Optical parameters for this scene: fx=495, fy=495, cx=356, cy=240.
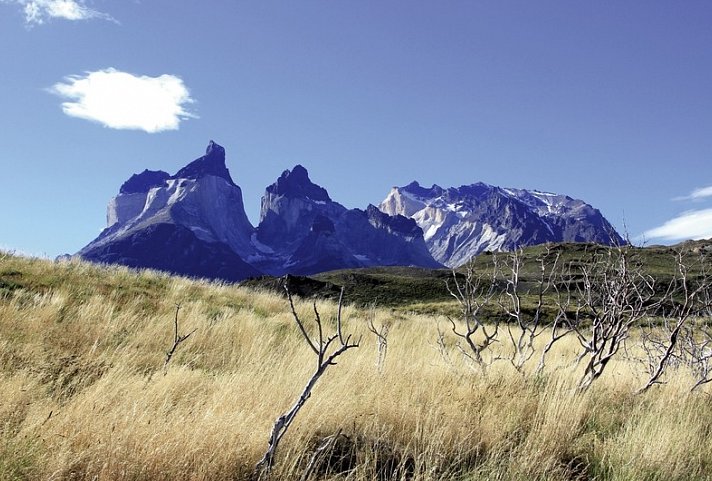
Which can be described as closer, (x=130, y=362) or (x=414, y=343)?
(x=130, y=362)

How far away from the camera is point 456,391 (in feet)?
17.2

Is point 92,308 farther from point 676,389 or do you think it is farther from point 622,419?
point 676,389

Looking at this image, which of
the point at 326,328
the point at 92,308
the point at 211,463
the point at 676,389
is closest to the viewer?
the point at 211,463

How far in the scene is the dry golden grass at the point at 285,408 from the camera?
9.80 ft

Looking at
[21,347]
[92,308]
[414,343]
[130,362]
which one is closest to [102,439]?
[130,362]

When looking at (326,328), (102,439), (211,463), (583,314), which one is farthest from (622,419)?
(583,314)

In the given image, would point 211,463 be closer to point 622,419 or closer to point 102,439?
point 102,439

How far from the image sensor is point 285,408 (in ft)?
14.1

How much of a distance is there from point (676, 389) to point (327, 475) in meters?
5.43

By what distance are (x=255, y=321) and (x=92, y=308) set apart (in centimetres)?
291

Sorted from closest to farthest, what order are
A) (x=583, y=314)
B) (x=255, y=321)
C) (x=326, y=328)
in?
1. (x=255, y=321)
2. (x=326, y=328)
3. (x=583, y=314)

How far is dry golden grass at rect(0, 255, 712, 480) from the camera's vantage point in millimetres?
2986

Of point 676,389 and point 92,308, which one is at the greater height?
point 92,308

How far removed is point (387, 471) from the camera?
3475 mm
